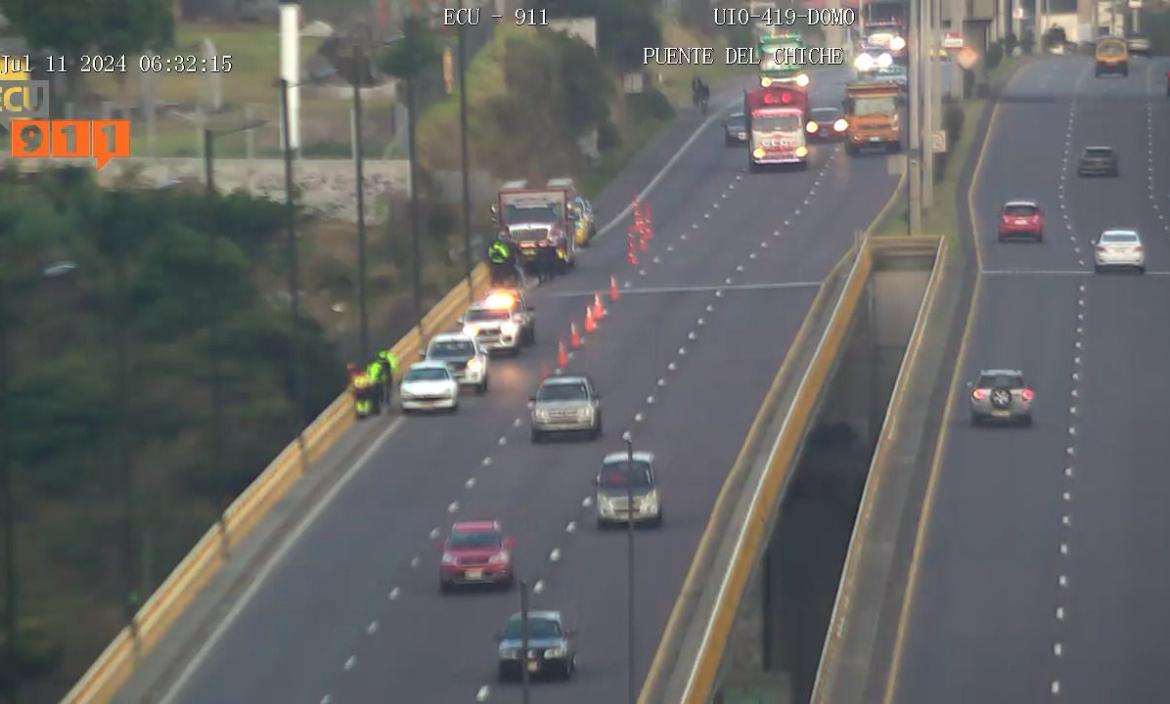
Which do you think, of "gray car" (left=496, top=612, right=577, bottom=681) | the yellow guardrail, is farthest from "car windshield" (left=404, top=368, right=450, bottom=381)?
"gray car" (left=496, top=612, right=577, bottom=681)

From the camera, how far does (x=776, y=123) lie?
99.7 m

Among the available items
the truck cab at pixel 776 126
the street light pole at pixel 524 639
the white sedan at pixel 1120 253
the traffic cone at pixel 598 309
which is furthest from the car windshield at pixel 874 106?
the street light pole at pixel 524 639

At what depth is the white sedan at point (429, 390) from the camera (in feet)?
197

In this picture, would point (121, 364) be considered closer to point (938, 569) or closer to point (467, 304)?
point (938, 569)

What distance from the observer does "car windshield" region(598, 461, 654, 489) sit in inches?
1939

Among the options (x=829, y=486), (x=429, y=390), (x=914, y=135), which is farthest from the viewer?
(x=914, y=135)

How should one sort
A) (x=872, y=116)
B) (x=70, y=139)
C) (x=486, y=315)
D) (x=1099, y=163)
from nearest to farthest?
1. (x=486, y=315)
2. (x=70, y=139)
3. (x=1099, y=163)
4. (x=872, y=116)

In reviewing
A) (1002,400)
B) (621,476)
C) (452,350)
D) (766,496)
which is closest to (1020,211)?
(1002,400)

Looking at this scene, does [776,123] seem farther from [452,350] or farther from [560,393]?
[560,393]

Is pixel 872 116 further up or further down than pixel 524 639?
further up

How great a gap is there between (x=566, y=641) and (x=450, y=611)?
189 inches

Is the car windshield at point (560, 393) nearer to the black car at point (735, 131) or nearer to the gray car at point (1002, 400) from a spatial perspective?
the gray car at point (1002, 400)

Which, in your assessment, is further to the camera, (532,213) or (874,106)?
(874,106)

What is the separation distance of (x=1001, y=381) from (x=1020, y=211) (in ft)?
86.0
